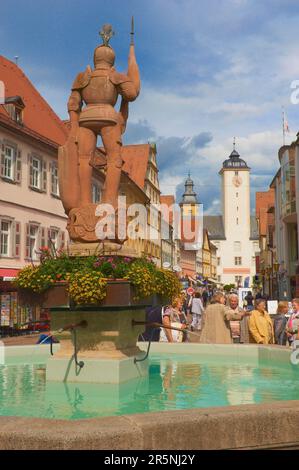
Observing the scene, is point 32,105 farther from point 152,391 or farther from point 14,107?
point 152,391

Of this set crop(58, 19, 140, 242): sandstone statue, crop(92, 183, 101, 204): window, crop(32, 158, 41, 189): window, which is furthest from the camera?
crop(92, 183, 101, 204): window

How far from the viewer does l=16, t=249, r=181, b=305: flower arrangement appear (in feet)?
20.1

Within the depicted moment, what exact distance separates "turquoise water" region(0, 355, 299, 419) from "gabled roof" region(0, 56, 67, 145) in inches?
862

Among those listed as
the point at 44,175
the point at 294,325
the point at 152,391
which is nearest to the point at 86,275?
the point at 152,391

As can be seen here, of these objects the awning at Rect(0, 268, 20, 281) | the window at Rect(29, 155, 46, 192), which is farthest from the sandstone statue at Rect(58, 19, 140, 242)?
the window at Rect(29, 155, 46, 192)

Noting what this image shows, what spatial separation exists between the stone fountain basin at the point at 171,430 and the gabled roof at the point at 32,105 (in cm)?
2508

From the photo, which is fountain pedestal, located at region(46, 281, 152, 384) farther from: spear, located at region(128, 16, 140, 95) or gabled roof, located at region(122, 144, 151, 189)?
gabled roof, located at region(122, 144, 151, 189)

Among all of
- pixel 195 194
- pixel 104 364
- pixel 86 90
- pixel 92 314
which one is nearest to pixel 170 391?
pixel 104 364

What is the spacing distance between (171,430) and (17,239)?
76.1 feet

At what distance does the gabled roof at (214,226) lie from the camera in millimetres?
126500

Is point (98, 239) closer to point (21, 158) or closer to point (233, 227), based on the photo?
point (21, 158)

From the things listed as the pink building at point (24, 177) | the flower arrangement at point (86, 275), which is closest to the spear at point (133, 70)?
the flower arrangement at point (86, 275)

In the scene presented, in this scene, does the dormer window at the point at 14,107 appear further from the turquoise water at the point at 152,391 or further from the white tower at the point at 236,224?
the white tower at the point at 236,224
